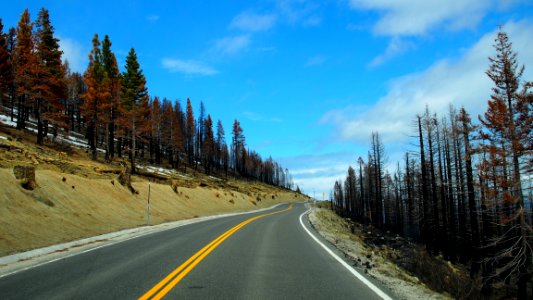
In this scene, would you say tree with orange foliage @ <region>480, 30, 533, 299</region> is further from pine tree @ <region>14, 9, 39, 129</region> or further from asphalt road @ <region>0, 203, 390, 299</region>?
pine tree @ <region>14, 9, 39, 129</region>

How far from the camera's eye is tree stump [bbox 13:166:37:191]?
57.8 feet

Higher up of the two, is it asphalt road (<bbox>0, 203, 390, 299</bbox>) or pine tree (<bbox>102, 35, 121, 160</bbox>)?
pine tree (<bbox>102, 35, 121, 160</bbox>)

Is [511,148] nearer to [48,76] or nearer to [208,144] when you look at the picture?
[48,76]

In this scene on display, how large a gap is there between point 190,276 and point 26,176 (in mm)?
13934

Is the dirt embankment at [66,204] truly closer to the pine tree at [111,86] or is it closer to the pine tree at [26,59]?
the pine tree at [26,59]

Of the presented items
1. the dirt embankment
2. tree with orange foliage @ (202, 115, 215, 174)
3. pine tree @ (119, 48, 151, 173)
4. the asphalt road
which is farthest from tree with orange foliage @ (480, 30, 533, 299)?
tree with orange foliage @ (202, 115, 215, 174)

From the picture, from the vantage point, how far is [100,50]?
5262 centimetres

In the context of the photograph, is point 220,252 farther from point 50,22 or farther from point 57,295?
point 50,22

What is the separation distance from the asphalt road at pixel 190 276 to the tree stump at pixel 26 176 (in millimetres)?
8232

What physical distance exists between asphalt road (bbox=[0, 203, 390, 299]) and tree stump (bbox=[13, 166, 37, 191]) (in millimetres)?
8232

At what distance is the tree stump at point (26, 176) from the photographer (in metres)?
17.6

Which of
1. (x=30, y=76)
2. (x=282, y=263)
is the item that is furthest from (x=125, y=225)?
(x=30, y=76)

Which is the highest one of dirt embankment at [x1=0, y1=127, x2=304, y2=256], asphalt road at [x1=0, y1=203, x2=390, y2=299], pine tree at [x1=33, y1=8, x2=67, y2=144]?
pine tree at [x1=33, y1=8, x2=67, y2=144]

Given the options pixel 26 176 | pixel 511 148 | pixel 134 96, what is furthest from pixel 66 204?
pixel 134 96
